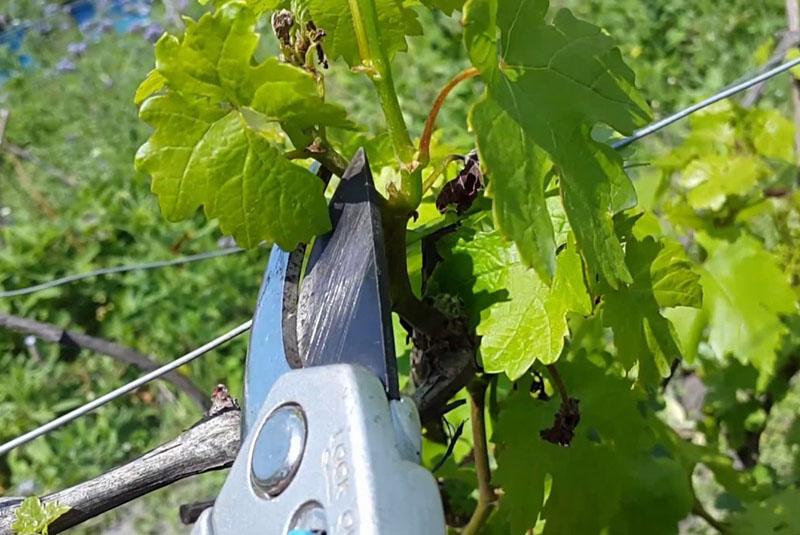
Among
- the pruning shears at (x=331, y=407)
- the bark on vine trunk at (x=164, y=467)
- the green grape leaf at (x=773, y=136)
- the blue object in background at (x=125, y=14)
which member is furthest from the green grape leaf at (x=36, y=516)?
the blue object in background at (x=125, y=14)

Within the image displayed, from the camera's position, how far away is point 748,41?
4.36 m

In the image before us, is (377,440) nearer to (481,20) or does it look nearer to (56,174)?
(481,20)

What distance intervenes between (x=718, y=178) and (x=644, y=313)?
0.75 metres

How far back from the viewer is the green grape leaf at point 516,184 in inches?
26.4

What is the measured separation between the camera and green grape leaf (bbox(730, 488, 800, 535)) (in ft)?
4.68

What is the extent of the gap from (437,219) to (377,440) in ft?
1.42

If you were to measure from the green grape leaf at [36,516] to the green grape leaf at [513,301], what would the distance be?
1.33 feet

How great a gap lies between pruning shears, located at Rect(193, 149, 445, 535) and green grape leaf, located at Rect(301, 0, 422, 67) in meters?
0.10

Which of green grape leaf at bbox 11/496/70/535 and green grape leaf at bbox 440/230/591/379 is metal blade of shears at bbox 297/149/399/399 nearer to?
green grape leaf at bbox 440/230/591/379

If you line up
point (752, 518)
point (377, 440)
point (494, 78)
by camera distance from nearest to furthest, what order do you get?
1. point (377, 440)
2. point (494, 78)
3. point (752, 518)

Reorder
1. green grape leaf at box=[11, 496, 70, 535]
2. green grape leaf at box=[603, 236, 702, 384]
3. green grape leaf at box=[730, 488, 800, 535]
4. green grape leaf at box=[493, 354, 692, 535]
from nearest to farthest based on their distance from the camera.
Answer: green grape leaf at box=[11, 496, 70, 535] < green grape leaf at box=[603, 236, 702, 384] < green grape leaf at box=[493, 354, 692, 535] < green grape leaf at box=[730, 488, 800, 535]

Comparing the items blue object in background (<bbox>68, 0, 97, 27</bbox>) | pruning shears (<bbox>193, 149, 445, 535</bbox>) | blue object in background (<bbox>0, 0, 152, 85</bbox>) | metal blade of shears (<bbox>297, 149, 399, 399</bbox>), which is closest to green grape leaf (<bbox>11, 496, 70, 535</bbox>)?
pruning shears (<bbox>193, 149, 445, 535</bbox>)

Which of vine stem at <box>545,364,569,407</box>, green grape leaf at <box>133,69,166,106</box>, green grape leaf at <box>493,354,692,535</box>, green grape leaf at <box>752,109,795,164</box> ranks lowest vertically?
green grape leaf at <box>493,354,692,535</box>

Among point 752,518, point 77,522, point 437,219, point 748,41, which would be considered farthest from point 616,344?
point 748,41
